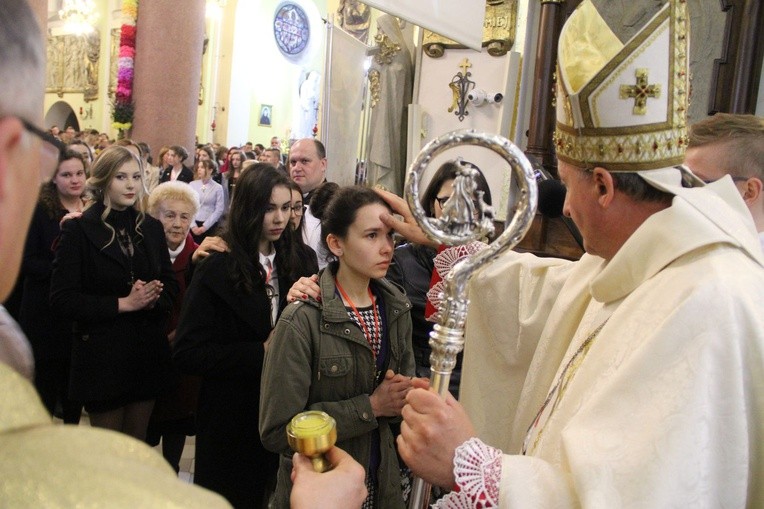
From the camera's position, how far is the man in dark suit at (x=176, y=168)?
24.0 ft

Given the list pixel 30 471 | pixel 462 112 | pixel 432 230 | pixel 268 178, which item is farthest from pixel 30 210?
pixel 462 112

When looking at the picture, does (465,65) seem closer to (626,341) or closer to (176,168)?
(176,168)

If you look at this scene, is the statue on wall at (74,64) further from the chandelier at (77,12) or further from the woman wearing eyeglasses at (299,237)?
the woman wearing eyeglasses at (299,237)

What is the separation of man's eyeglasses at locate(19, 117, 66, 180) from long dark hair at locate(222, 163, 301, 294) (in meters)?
2.05

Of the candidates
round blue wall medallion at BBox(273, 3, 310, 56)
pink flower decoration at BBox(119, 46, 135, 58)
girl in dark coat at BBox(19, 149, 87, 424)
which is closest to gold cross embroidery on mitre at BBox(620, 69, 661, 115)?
girl in dark coat at BBox(19, 149, 87, 424)

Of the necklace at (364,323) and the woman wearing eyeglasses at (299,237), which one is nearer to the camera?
the necklace at (364,323)

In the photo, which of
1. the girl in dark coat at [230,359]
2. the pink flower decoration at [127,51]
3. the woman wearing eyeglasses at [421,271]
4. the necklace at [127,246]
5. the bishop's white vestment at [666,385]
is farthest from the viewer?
the pink flower decoration at [127,51]

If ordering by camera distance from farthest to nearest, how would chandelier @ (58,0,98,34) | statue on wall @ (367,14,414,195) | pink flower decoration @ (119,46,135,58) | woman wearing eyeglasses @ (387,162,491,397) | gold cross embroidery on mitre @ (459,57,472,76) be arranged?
chandelier @ (58,0,98,34) < pink flower decoration @ (119,46,135,58) < statue on wall @ (367,14,414,195) < gold cross embroidery on mitre @ (459,57,472,76) < woman wearing eyeglasses @ (387,162,491,397)

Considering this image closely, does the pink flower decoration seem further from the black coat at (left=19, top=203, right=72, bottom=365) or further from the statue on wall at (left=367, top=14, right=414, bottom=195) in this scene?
the black coat at (left=19, top=203, right=72, bottom=365)

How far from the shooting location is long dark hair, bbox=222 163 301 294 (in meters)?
2.58

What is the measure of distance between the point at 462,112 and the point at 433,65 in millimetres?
527

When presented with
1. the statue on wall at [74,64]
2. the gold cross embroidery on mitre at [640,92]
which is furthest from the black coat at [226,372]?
the statue on wall at [74,64]

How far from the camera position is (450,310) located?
Answer: 120 cm

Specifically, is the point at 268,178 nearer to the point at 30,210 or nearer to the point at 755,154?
the point at 755,154
